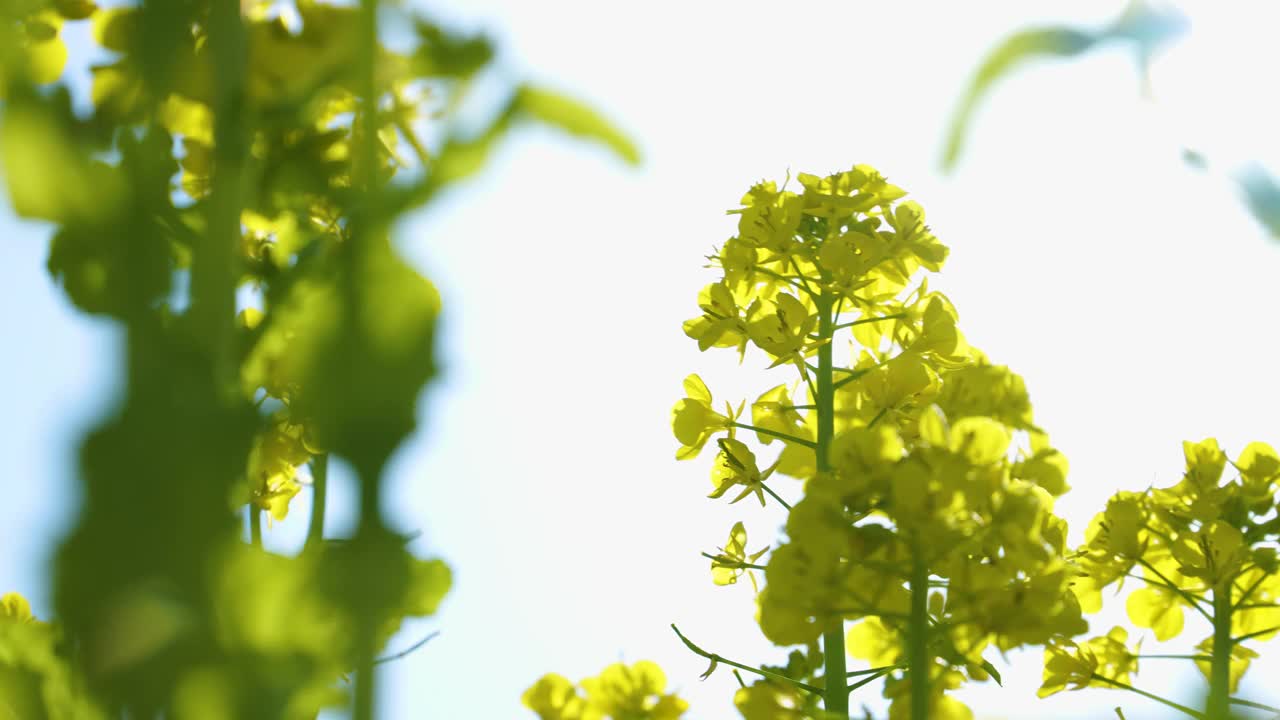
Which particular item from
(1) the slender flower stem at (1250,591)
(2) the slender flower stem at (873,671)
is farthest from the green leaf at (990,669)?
(1) the slender flower stem at (1250,591)

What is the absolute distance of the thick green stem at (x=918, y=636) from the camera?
1.86ft

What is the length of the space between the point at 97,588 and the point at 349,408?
0.10 metres

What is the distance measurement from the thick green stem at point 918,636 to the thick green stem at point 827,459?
44 mm

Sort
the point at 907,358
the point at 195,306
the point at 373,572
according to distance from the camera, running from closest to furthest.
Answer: the point at 373,572
the point at 195,306
the point at 907,358

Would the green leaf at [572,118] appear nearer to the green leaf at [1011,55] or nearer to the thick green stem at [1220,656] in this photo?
the green leaf at [1011,55]

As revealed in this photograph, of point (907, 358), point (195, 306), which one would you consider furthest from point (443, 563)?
point (907, 358)

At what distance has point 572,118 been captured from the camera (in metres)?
0.35

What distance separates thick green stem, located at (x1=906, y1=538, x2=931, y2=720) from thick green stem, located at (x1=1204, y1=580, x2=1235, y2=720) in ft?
0.76

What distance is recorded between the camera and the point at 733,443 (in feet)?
2.80

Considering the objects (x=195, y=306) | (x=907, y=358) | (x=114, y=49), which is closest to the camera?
(x=195, y=306)

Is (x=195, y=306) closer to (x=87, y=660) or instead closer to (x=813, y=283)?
(x=87, y=660)

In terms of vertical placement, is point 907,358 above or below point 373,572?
above

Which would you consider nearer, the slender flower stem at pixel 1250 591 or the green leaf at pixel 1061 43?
the green leaf at pixel 1061 43

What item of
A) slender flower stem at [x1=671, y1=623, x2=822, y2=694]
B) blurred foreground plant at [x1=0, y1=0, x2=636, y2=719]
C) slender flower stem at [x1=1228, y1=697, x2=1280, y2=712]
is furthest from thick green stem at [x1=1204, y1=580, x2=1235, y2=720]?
blurred foreground plant at [x1=0, y1=0, x2=636, y2=719]
